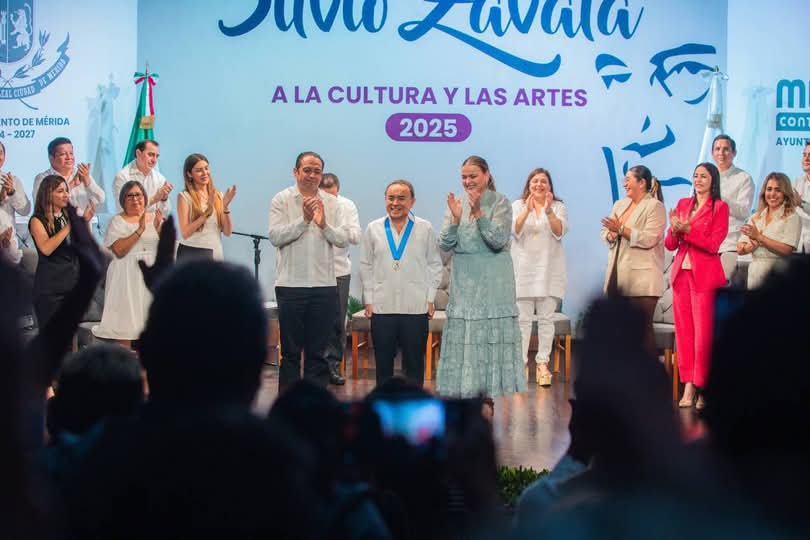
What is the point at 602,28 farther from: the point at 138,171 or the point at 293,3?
the point at 138,171

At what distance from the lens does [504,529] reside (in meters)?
0.99

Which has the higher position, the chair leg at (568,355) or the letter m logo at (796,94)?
the letter m logo at (796,94)

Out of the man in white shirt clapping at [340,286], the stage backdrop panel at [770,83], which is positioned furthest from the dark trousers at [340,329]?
the stage backdrop panel at [770,83]

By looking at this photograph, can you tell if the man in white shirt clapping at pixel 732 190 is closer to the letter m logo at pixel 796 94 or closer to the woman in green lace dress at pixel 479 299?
the letter m logo at pixel 796 94

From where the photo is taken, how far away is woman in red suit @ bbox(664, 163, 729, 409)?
6.32 meters

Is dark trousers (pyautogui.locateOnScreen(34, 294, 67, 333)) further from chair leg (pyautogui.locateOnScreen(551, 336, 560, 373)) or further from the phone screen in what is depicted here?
the phone screen

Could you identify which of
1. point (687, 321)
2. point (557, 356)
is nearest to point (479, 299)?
point (687, 321)

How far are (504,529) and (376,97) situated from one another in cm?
809

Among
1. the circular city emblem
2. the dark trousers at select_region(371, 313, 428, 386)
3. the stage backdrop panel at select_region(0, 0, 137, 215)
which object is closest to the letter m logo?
the dark trousers at select_region(371, 313, 428, 386)

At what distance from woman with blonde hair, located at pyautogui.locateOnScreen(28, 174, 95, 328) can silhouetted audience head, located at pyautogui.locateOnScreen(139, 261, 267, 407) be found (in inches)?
207

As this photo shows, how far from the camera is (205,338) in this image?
122 centimetres

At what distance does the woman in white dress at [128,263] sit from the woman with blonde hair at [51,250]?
28 cm

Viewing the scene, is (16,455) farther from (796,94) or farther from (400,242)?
(796,94)

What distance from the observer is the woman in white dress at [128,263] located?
21.0ft
